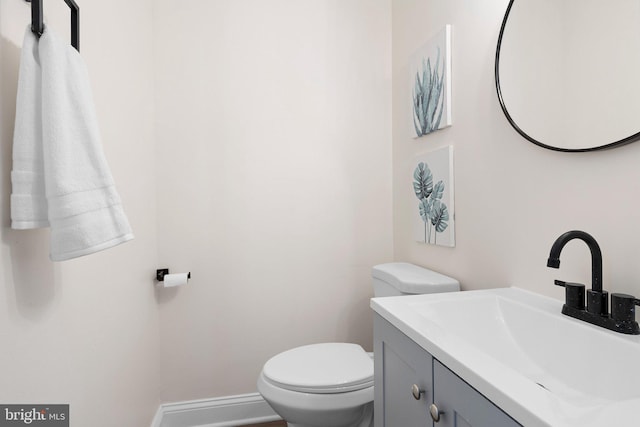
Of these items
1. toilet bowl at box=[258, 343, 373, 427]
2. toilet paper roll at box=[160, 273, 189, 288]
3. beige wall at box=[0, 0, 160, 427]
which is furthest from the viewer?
toilet paper roll at box=[160, 273, 189, 288]

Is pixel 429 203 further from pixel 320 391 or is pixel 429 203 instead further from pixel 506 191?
pixel 320 391

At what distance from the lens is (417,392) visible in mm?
718

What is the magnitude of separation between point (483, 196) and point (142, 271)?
142 centimetres

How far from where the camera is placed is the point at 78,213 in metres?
0.65

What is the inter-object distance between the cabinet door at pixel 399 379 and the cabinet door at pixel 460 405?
34 millimetres

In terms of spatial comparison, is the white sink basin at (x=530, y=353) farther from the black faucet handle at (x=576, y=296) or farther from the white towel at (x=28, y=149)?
the white towel at (x=28, y=149)

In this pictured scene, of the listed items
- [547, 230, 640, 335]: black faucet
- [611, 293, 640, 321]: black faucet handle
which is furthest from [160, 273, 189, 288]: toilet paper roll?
[611, 293, 640, 321]: black faucet handle

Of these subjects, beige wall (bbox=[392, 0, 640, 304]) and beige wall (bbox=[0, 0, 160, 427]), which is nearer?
beige wall (bbox=[0, 0, 160, 427])

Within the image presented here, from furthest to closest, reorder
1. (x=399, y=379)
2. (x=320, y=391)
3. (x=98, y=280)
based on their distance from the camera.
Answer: (x=320, y=391) → (x=98, y=280) → (x=399, y=379)

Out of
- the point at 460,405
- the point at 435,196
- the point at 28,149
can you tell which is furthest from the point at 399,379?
the point at 28,149

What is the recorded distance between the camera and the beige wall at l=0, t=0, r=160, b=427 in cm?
66

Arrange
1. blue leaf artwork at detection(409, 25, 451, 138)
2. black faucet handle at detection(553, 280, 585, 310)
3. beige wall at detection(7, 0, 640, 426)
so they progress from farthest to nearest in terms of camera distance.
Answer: blue leaf artwork at detection(409, 25, 451, 138), beige wall at detection(7, 0, 640, 426), black faucet handle at detection(553, 280, 585, 310)

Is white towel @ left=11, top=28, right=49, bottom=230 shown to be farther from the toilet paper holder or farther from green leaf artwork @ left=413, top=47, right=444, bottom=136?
green leaf artwork @ left=413, top=47, right=444, bottom=136

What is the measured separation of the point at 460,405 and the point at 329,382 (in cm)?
73
